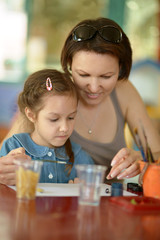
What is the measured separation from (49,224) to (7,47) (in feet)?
14.8

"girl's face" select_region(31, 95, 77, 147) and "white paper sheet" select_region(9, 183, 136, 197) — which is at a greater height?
"girl's face" select_region(31, 95, 77, 147)

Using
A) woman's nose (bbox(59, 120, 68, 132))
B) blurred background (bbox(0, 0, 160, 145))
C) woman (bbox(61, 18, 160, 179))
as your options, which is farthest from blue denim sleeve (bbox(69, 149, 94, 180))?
blurred background (bbox(0, 0, 160, 145))

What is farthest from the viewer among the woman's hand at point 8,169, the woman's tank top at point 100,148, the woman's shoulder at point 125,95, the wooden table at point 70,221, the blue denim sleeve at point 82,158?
the woman's shoulder at point 125,95

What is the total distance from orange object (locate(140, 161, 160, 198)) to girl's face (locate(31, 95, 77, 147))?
21.2 inches

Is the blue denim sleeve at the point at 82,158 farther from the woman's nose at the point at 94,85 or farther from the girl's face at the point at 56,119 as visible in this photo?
the woman's nose at the point at 94,85

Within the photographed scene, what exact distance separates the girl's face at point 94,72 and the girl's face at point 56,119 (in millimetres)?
122

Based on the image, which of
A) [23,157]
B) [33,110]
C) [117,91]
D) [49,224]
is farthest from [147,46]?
[49,224]

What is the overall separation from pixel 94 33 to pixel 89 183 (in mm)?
1042

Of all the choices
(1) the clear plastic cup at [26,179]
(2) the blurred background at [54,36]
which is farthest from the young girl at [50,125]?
(2) the blurred background at [54,36]

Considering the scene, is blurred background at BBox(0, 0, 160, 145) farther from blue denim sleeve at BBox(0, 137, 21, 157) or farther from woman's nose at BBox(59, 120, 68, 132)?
woman's nose at BBox(59, 120, 68, 132)

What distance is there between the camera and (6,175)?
1453 millimetres

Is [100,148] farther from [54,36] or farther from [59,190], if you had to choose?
[54,36]

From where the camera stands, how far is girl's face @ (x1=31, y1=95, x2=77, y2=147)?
5.87ft

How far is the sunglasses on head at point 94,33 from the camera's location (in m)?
1.95
